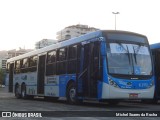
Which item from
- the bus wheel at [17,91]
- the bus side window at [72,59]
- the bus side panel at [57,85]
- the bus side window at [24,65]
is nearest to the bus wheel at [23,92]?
the bus wheel at [17,91]

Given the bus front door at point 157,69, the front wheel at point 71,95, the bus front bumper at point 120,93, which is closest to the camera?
the bus front bumper at point 120,93

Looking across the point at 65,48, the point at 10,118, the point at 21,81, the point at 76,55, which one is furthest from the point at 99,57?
the point at 21,81

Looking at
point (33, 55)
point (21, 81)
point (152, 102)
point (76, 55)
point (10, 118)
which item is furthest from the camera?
point (21, 81)

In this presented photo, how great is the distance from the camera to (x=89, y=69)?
1639 cm

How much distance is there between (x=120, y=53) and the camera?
15.8 meters

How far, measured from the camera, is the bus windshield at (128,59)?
15.6m

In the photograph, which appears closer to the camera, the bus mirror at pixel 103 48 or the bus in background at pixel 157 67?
the bus mirror at pixel 103 48

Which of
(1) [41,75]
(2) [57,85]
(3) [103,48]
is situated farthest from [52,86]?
(3) [103,48]

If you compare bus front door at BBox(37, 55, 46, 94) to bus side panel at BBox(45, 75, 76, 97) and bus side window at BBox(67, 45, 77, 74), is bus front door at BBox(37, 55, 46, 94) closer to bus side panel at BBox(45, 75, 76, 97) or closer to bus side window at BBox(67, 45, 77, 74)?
bus side panel at BBox(45, 75, 76, 97)

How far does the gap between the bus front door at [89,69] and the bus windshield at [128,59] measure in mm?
660

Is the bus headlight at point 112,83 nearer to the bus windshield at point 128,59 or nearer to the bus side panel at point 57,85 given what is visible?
the bus windshield at point 128,59

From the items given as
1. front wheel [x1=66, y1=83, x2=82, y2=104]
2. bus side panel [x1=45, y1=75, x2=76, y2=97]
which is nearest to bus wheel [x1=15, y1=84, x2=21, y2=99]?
bus side panel [x1=45, y1=75, x2=76, y2=97]

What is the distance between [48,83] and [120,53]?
6.57 m

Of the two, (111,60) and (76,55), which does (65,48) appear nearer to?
(76,55)
